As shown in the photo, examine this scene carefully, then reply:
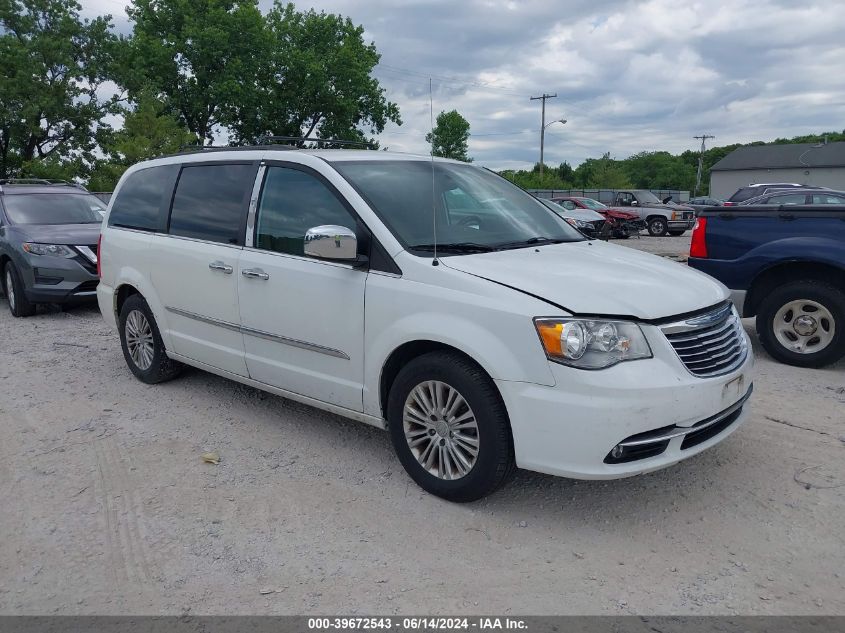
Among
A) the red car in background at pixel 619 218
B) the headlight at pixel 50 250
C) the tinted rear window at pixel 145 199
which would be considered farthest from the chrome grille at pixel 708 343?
the red car in background at pixel 619 218

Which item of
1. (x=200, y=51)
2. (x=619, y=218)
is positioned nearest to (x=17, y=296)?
(x=619, y=218)

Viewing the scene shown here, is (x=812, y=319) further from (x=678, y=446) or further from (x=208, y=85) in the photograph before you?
(x=208, y=85)

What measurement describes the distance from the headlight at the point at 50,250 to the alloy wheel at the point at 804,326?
7922mm

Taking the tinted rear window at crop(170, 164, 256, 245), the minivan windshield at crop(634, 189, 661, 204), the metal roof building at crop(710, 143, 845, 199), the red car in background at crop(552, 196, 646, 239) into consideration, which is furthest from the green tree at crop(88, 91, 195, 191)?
the metal roof building at crop(710, 143, 845, 199)

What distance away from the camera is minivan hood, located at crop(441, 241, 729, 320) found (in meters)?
3.24

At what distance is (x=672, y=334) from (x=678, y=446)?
0.53 m

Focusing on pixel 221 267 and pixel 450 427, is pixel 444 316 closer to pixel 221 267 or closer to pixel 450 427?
pixel 450 427

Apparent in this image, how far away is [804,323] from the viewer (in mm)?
6031

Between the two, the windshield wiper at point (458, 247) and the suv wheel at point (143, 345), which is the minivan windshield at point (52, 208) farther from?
the windshield wiper at point (458, 247)

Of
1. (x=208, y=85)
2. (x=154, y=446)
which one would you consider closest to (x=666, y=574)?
(x=154, y=446)

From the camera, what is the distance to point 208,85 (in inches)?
1596

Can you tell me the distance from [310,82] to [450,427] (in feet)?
140

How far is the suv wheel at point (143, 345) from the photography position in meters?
5.52

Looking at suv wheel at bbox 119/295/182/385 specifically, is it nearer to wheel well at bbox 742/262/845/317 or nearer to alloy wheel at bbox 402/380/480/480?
alloy wheel at bbox 402/380/480/480
